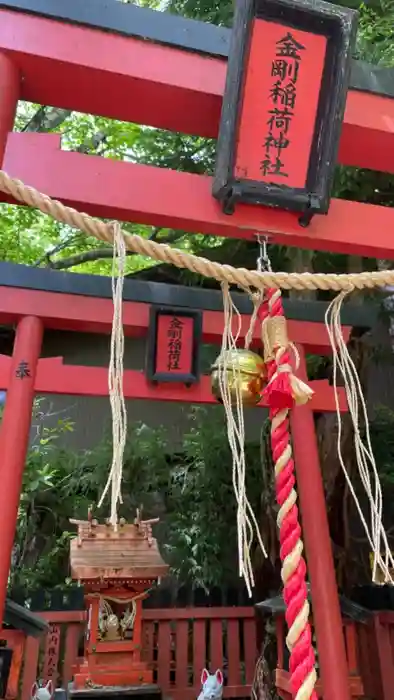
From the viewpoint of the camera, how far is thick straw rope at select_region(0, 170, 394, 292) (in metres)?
1.54

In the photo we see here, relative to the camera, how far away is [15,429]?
3420mm

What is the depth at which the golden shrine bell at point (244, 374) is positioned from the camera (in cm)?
182

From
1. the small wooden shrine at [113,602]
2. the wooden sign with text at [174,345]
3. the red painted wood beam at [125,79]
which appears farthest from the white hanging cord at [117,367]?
the small wooden shrine at [113,602]

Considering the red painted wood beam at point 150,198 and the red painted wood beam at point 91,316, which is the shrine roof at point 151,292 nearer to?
the red painted wood beam at point 91,316

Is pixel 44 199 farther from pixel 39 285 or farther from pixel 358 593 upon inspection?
pixel 358 593

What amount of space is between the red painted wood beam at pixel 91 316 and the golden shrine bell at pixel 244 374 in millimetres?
2262

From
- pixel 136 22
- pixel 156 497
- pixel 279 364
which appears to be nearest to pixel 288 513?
pixel 279 364

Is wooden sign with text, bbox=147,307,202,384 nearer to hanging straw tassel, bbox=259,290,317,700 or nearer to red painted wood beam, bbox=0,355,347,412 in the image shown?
red painted wood beam, bbox=0,355,347,412

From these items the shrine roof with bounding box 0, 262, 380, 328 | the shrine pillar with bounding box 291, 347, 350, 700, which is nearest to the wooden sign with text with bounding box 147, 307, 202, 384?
the shrine roof with bounding box 0, 262, 380, 328

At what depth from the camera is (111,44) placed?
6.83ft

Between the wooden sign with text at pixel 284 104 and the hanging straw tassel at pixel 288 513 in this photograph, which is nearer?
the hanging straw tassel at pixel 288 513

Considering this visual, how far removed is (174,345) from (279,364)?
2572 millimetres

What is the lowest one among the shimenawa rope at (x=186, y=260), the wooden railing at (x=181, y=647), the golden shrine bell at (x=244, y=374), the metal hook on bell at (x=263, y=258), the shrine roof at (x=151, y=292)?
the wooden railing at (x=181, y=647)

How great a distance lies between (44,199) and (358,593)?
3.89 m
